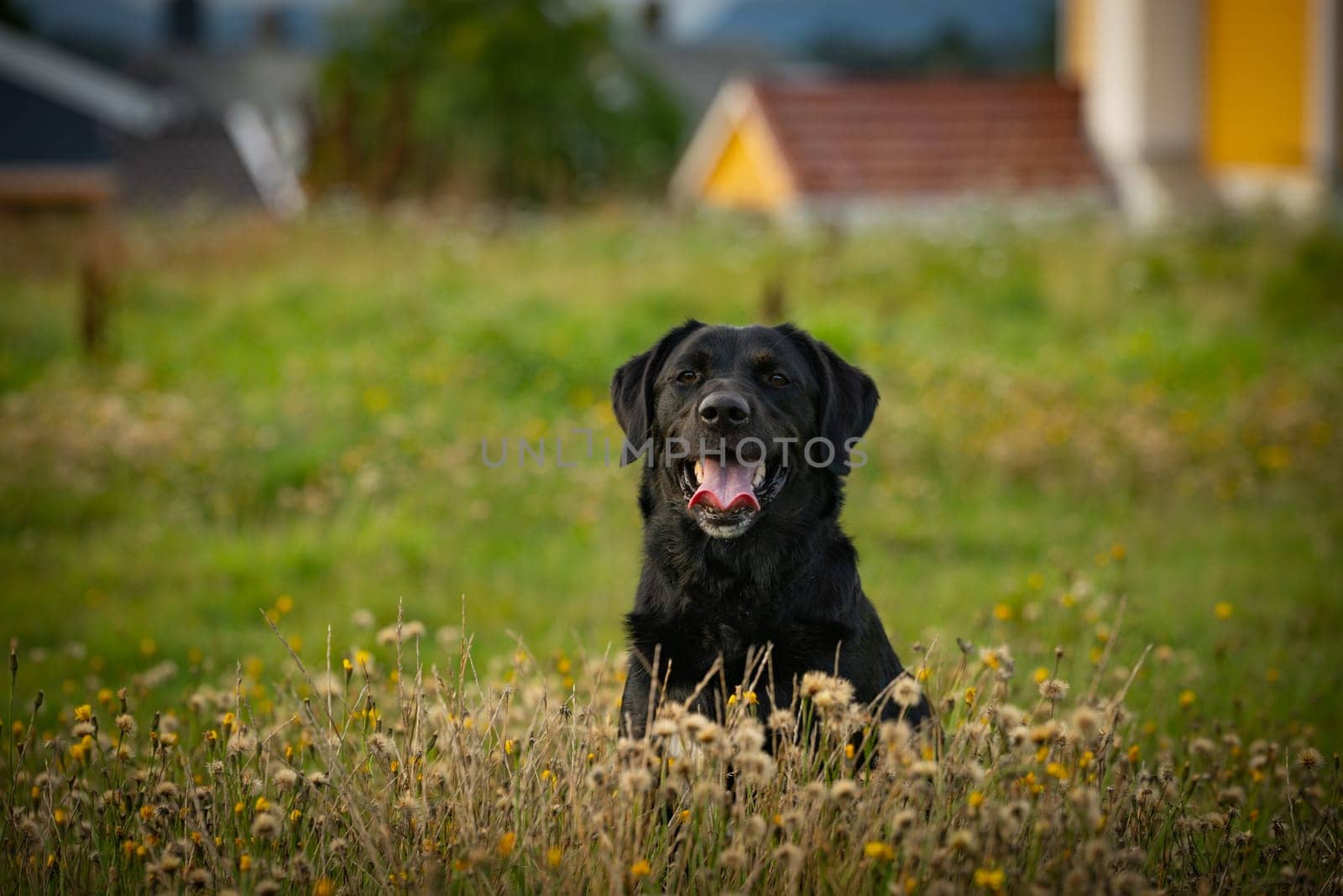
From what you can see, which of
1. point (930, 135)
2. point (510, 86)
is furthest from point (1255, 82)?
point (510, 86)

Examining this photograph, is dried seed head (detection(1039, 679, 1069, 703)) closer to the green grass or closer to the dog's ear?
the dog's ear

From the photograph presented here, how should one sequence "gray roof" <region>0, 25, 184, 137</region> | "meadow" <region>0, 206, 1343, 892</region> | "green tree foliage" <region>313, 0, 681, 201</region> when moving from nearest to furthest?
"meadow" <region>0, 206, 1343, 892</region> < "green tree foliage" <region>313, 0, 681, 201</region> < "gray roof" <region>0, 25, 184, 137</region>

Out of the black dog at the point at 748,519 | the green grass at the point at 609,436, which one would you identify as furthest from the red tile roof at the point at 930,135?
the black dog at the point at 748,519

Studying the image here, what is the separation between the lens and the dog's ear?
402 cm

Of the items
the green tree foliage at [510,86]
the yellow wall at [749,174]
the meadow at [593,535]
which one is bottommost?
the meadow at [593,535]

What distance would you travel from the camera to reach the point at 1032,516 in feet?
26.1

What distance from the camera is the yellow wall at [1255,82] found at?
17.7 meters

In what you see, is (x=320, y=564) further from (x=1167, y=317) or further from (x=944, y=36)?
(x=944, y=36)

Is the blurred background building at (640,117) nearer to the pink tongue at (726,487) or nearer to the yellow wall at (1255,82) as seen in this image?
the yellow wall at (1255,82)

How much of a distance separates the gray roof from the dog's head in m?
29.1

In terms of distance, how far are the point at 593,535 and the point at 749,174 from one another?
59.4ft

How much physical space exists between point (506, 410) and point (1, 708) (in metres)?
4.80

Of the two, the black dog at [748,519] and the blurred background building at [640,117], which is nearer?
the black dog at [748,519]

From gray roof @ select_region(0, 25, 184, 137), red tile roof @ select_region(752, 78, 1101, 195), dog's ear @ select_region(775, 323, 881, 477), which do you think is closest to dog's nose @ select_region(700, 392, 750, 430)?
dog's ear @ select_region(775, 323, 881, 477)
